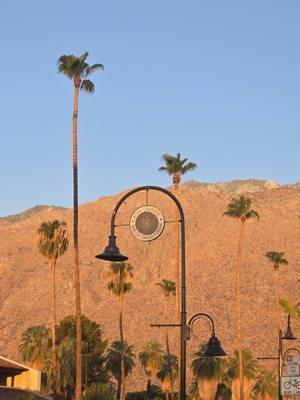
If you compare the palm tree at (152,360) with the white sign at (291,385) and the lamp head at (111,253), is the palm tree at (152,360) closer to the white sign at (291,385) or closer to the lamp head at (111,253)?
the lamp head at (111,253)

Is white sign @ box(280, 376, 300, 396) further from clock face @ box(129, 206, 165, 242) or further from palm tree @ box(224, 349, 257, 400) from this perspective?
palm tree @ box(224, 349, 257, 400)

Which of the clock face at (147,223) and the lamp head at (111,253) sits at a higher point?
the clock face at (147,223)

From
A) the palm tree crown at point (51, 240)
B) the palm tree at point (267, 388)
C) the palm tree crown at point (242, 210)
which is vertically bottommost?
the palm tree at point (267, 388)

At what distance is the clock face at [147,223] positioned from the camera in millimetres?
20359

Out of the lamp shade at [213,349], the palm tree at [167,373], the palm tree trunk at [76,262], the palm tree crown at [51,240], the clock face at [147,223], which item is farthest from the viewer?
the palm tree at [167,373]

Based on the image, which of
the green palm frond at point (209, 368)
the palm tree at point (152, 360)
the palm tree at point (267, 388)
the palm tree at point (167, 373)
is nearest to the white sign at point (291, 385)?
the green palm frond at point (209, 368)

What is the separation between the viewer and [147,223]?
67.4 ft

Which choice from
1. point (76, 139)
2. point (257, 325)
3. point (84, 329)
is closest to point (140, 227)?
point (76, 139)

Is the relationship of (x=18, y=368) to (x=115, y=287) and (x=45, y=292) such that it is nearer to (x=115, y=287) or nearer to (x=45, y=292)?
(x=115, y=287)

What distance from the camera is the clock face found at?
20.4 metres

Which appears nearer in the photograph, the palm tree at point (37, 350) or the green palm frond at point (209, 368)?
the green palm frond at point (209, 368)

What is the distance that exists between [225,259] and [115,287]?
105 meters

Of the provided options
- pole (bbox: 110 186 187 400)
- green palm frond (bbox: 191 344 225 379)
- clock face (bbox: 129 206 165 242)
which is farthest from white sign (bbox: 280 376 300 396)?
green palm frond (bbox: 191 344 225 379)

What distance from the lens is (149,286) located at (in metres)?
193
